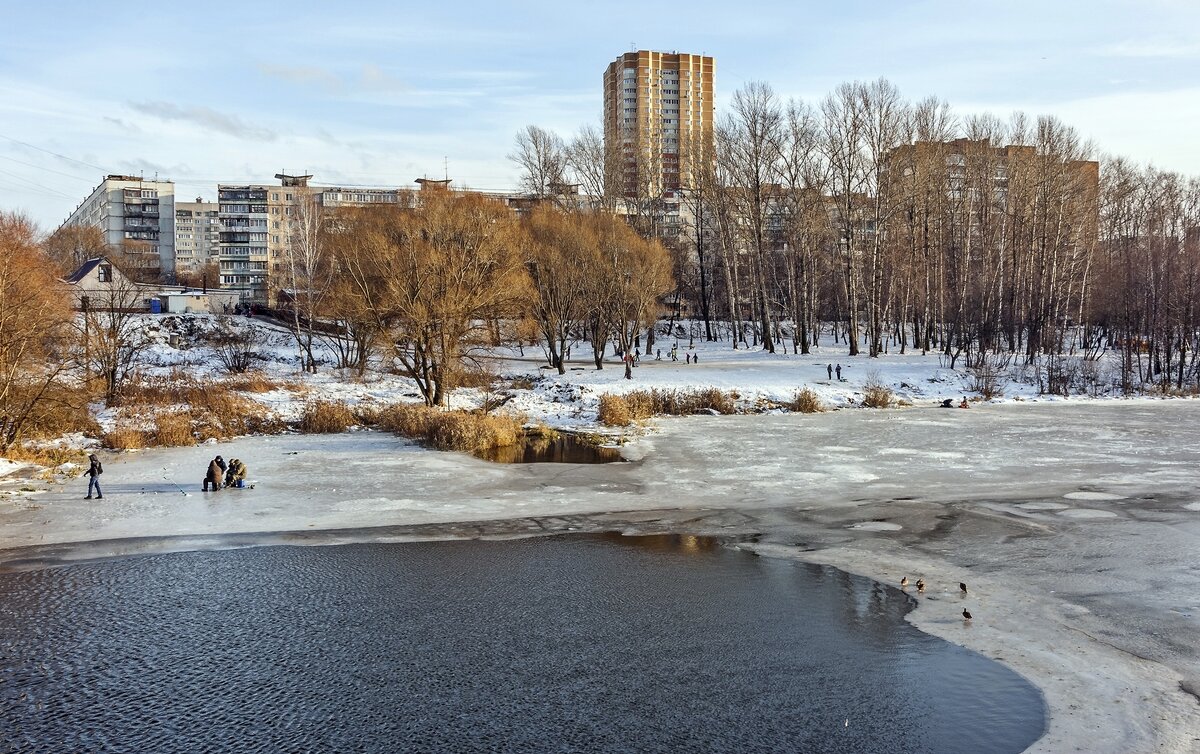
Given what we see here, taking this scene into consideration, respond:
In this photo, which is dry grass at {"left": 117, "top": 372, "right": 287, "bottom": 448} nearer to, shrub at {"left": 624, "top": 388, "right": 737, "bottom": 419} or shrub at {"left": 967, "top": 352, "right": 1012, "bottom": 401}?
shrub at {"left": 624, "top": 388, "right": 737, "bottom": 419}

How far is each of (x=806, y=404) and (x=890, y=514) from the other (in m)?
17.3

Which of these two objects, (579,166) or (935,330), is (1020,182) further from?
(579,166)

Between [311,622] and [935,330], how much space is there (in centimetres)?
5312

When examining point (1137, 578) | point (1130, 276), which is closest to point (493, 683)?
point (1137, 578)

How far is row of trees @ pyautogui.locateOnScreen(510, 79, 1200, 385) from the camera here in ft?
144

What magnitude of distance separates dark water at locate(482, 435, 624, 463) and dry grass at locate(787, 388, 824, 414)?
10740 mm

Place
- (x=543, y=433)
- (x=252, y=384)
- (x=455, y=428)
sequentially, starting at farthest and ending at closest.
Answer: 1. (x=252, y=384)
2. (x=543, y=433)
3. (x=455, y=428)

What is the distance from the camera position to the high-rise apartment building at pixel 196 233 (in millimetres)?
116750

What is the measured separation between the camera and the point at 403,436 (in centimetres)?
2664

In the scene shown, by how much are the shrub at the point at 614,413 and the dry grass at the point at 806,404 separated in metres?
7.23

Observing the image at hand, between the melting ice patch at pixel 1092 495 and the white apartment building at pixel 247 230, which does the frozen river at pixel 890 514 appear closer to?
the melting ice patch at pixel 1092 495

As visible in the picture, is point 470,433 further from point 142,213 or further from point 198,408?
point 142,213

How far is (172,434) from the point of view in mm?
25266

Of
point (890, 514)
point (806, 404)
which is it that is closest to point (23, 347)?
point (890, 514)
